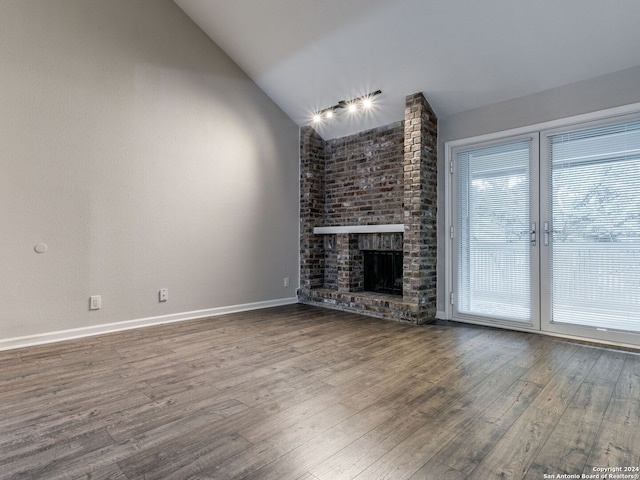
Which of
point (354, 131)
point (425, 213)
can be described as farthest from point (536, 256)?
point (354, 131)

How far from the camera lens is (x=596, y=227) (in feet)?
10.6

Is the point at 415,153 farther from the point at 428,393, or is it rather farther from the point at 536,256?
the point at 428,393

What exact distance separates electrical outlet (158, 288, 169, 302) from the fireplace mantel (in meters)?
2.27

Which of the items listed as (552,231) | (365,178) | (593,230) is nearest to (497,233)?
(552,231)

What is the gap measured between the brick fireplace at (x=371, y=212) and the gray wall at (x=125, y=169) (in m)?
0.60

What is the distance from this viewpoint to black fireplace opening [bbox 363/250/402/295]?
15.6 feet

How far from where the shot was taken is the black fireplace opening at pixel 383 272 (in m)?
4.75

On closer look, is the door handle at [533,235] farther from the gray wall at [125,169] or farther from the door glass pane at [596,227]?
the gray wall at [125,169]

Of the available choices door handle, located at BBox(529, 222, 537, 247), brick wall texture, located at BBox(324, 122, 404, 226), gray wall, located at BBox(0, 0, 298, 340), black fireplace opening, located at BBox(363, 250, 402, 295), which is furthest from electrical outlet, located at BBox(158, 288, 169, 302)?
door handle, located at BBox(529, 222, 537, 247)

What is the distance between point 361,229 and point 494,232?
5.31ft

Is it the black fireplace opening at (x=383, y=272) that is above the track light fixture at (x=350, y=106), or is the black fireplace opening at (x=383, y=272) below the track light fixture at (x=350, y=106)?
below

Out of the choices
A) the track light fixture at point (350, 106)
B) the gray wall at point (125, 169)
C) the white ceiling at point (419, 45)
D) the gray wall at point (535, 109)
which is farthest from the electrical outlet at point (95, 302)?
the gray wall at point (535, 109)

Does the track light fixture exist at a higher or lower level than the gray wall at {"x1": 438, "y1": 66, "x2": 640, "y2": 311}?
higher

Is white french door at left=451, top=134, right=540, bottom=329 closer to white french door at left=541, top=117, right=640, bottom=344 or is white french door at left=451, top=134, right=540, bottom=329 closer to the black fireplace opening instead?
white french door at left=541, top=117, right=640, bottom=344
